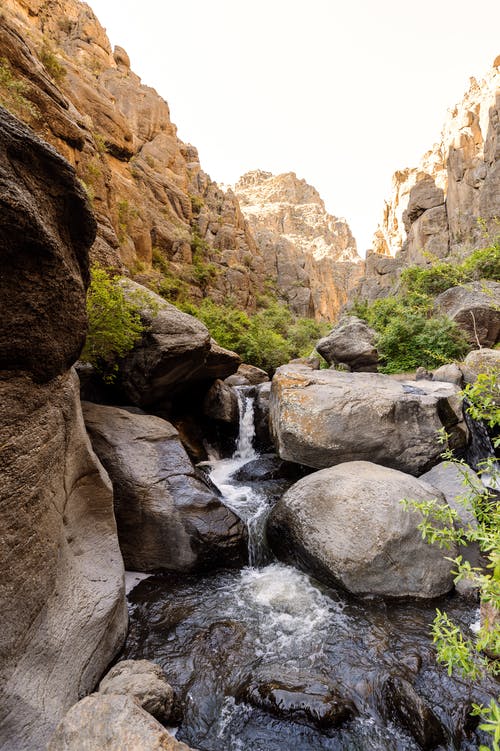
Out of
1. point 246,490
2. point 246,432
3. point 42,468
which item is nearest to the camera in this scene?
point 42,468

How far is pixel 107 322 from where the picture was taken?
333 inches

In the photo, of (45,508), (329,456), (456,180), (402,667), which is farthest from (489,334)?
(456,180)

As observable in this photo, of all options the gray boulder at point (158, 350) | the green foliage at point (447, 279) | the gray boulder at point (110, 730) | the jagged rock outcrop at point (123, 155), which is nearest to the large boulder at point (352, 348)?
the green foliage at point (447, 279)

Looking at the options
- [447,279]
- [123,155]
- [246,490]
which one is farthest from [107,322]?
[123,155]

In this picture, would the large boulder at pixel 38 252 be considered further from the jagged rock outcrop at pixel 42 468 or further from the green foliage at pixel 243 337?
the green foliage at pixel 243 337

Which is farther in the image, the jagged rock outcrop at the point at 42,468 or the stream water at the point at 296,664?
the stream water at the point at 296,664

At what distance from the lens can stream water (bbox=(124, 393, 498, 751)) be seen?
13.3 ft

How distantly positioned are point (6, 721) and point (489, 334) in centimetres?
2053

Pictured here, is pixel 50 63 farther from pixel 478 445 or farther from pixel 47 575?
pixel 478 445

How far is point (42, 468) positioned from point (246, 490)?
7.01 m

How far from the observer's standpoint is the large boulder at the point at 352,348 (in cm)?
1845

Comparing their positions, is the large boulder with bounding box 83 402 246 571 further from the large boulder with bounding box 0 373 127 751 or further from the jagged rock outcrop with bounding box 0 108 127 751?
the jagged rock outcrop with bounding box 0 108 127 751

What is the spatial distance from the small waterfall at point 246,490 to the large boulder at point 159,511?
1.55 ft

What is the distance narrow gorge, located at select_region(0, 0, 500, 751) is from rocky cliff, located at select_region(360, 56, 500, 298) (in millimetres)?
24564
